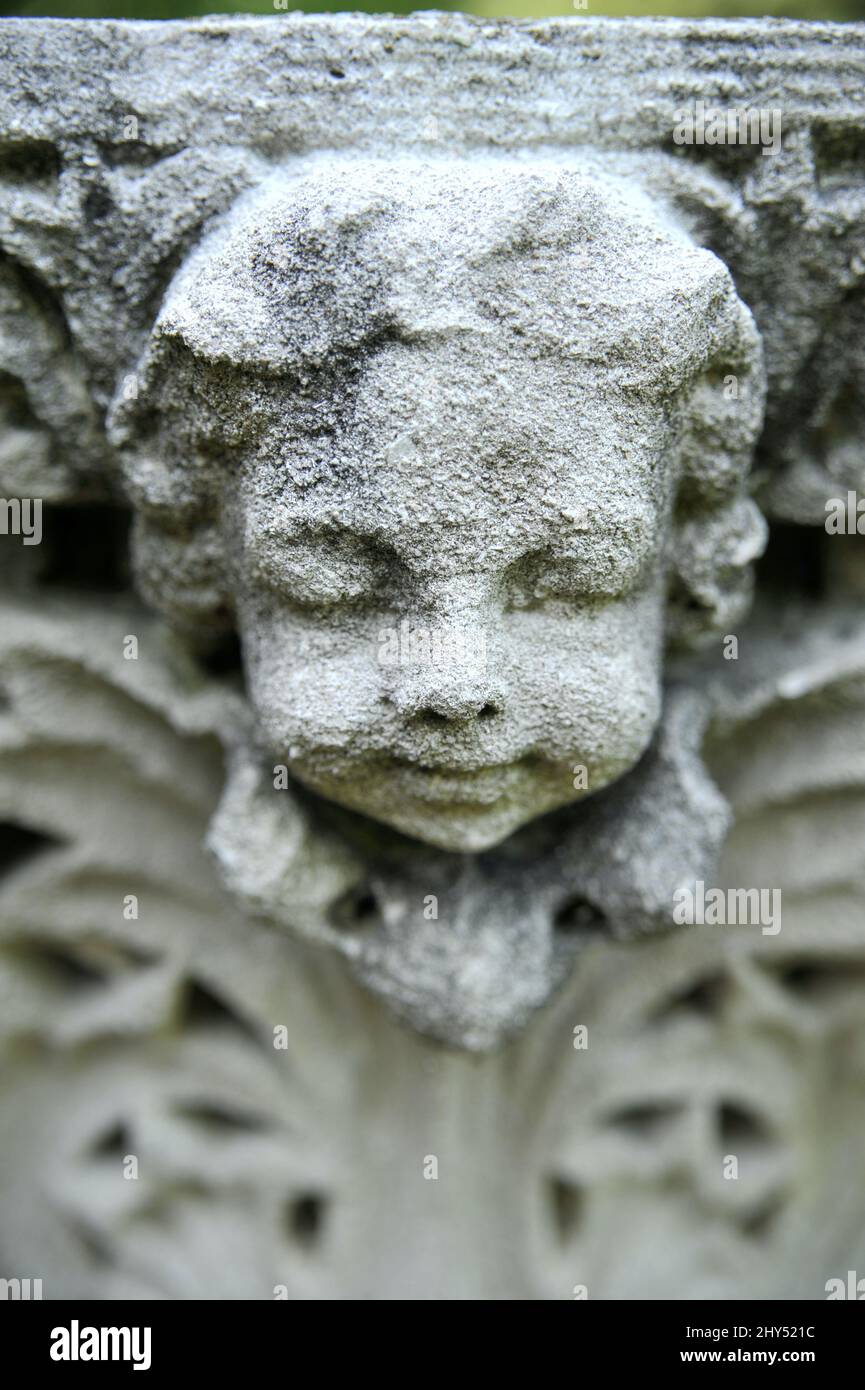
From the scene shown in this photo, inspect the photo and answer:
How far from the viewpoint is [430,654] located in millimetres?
542

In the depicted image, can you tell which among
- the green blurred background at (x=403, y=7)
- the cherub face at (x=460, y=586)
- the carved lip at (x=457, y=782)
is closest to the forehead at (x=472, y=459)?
the cherub face at (x=460, y=586)

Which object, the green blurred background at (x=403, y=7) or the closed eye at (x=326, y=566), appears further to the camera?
the green blurred background at (x=403, y=7)

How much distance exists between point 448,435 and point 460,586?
0.07 meters

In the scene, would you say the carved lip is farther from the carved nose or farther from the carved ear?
the carved ear

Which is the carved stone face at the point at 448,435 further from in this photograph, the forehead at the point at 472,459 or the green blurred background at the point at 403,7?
the green blurred background at the point at 403,7

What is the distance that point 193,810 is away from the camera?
33.2 inches

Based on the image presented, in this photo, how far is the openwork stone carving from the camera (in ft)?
1.75

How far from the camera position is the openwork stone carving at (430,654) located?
1.75 feet

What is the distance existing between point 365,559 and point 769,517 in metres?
0.32

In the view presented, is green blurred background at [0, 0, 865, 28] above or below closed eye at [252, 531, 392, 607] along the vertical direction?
above

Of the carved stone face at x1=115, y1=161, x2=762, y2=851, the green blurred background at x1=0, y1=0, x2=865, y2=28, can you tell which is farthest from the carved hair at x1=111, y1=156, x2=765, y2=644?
the green blurred background at x1=0, y1=0, x2=865, y2=28

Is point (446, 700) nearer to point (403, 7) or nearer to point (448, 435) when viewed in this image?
point (448, 435)

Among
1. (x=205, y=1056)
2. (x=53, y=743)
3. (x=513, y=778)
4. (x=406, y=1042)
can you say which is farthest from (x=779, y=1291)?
(x=53, y=743)

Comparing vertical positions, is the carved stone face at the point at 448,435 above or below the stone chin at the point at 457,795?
above
